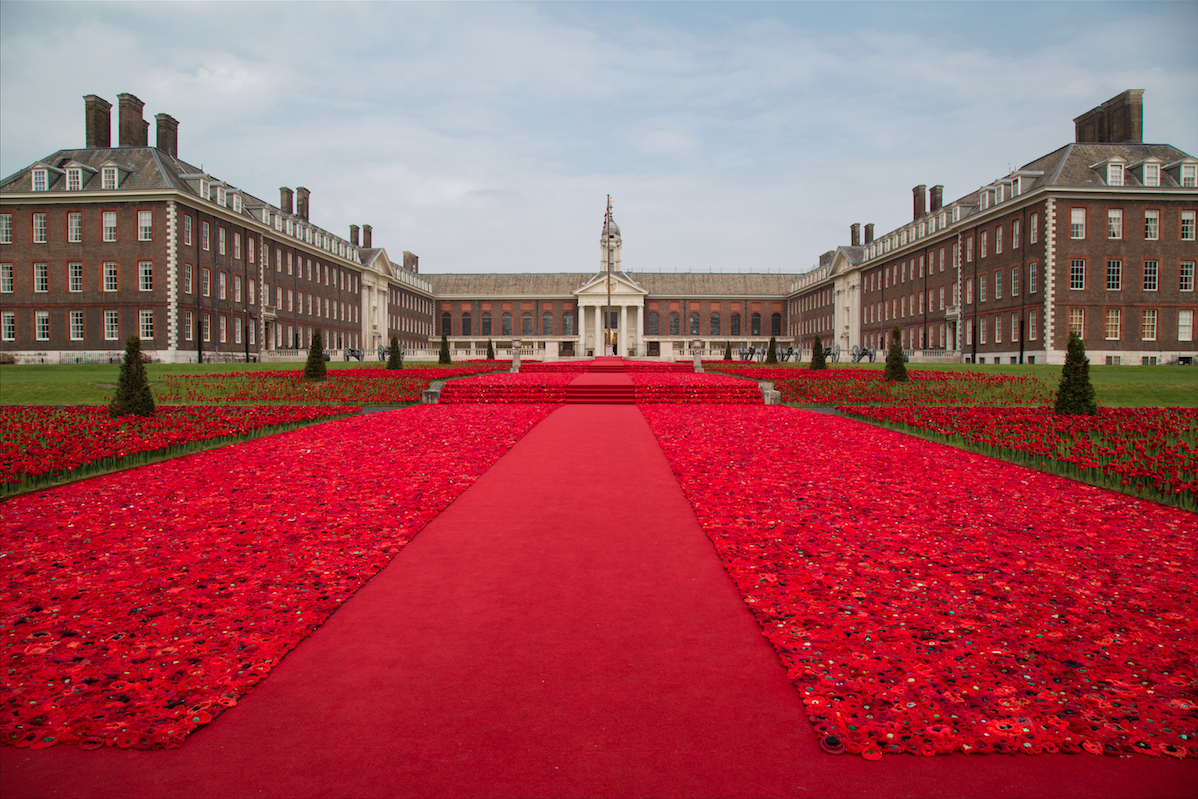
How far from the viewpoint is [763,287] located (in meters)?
85.8

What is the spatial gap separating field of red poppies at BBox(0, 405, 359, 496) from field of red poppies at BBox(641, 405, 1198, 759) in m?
→ 7.40

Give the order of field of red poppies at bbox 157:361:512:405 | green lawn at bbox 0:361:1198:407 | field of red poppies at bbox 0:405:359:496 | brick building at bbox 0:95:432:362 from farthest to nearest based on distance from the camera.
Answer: brick building at bbox 0:95:432:362
field of red poppies at bbox 157:361:512:405
green lawn at bbox 0:361:1198:407
field of red poppies at bbox 0:405:359:496

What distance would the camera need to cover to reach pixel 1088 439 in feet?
31.3

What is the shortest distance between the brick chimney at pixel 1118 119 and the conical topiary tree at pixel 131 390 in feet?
166

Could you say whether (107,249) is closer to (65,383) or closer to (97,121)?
(97,121)

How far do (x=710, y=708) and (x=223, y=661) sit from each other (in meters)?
2.33

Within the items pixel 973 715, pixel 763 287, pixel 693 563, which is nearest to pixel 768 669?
pixel 973 715

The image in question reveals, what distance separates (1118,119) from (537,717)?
169 ft

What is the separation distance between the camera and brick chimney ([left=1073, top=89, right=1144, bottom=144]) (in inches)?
1529

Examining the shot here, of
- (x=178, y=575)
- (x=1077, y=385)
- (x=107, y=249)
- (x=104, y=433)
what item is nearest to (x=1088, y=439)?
(x=1077, y=385)

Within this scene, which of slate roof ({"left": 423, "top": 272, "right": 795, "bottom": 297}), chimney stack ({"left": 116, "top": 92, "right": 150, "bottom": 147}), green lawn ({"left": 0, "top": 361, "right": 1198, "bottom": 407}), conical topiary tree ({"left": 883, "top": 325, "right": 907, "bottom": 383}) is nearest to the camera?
green lawn ({"left": 0, "top": 361, "right": 1198, "bottom": 407})

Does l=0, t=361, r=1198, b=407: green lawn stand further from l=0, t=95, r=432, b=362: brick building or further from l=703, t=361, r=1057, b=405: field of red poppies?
l=0, t=95, r=432, b=362: brick building

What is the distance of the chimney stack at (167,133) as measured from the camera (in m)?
40.9

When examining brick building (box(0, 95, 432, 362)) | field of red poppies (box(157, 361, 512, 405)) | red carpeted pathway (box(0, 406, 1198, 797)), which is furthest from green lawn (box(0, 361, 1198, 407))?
red carpeted pathway (box(0, 406, 1198, 797))
